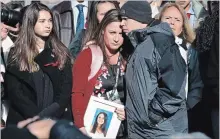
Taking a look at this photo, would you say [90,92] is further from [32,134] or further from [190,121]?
[32,134]

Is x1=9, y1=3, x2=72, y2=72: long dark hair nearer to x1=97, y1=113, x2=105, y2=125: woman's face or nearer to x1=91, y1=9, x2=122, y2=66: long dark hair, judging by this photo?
x1=91, y1=9, x2=122, y2=66: long dark hair

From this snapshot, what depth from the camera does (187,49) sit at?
518 centimetres

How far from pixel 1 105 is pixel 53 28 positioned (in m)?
0.75

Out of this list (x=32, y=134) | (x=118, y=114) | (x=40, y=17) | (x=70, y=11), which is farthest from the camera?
(x=70, y=11)

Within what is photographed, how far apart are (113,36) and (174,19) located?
2.61ft

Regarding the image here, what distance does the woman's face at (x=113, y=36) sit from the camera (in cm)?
488

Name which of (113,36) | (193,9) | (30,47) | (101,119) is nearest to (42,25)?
(30,47)

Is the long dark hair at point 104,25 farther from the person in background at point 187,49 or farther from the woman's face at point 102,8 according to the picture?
the person in background at point 187,49

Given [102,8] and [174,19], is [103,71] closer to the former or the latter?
[102,8]

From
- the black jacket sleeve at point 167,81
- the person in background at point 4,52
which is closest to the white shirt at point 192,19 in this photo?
the black jacket sleeve at point 167,81

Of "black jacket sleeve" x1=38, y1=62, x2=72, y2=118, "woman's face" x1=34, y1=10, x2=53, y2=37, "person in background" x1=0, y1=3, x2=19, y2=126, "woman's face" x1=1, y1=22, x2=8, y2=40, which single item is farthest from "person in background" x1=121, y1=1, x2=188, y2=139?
"woman's face" x1=1, y1=22, x2=8, y2=40

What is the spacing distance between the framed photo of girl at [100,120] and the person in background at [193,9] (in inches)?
63.0

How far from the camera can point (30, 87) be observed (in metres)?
4.84

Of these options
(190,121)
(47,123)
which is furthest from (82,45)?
(47,123)
